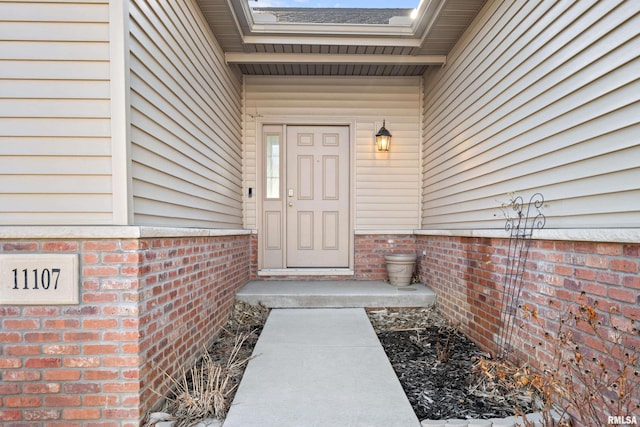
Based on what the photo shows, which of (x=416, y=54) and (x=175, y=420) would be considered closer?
(x=175, y=420)

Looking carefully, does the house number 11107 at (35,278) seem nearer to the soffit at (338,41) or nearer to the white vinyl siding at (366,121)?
the soffit at (338,41)

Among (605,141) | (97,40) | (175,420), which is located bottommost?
(175,420)

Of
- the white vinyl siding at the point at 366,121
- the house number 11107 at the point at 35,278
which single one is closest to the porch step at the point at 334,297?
the white vinyl siding at the point at 366,121

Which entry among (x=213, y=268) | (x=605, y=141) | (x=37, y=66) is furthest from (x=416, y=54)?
(x=37, y=66)

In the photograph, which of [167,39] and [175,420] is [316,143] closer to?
[167,39]

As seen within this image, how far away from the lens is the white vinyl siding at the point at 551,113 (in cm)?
153

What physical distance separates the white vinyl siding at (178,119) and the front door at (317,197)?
108 cm

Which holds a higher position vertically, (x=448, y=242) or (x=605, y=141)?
(x=605, y=141)

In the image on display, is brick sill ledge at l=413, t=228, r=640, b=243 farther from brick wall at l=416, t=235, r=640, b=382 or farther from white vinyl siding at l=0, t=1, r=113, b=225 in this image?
white vinyl siding at l=0, t=1, r=113, b=225

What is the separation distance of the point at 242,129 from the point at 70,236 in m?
3.05

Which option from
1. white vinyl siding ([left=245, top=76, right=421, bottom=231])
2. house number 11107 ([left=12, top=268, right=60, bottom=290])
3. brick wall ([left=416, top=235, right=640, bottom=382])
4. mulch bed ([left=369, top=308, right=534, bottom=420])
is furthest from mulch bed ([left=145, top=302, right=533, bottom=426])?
white vinyl siding ([left=245, top=76, right=421, bottom=231])

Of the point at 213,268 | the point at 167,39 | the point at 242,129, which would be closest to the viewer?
the point at 167,39

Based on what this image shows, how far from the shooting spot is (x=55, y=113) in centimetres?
167

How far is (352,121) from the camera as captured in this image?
4.48 m
